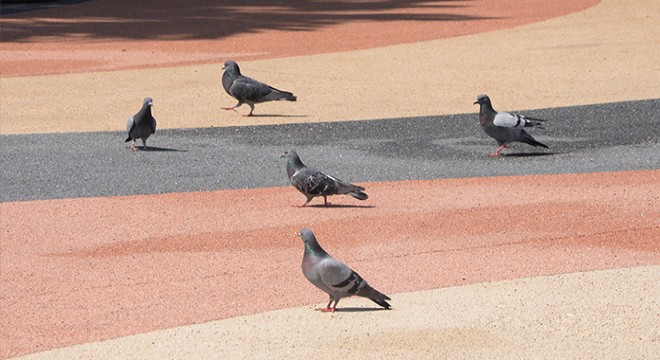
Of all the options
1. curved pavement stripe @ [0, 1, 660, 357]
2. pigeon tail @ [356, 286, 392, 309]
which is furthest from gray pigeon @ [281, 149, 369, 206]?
pigeon tail @ [356, 286, 392, 309]

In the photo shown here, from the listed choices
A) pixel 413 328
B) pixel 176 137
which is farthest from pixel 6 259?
pixel 176 137

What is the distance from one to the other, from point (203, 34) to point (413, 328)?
25502mm

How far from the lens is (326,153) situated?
2041cm

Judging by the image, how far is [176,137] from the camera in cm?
2198

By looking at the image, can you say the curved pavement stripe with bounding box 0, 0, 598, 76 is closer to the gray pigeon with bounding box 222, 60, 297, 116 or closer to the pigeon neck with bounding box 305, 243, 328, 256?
the gray pigeon with bounding box 222, 60, 297, 116

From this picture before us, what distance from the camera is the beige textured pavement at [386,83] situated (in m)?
24.2

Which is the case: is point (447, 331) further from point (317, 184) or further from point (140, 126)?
point (140, 126)

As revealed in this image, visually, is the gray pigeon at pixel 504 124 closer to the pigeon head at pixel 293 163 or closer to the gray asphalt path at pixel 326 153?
the gray asphalt path at pixel 326 153

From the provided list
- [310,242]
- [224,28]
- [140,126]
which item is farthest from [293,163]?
[224,28]

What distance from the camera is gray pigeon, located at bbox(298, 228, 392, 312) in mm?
11000

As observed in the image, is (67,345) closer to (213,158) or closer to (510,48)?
(213,158)

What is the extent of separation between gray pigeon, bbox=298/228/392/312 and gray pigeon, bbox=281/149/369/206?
4588 mm

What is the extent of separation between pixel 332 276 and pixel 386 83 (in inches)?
657

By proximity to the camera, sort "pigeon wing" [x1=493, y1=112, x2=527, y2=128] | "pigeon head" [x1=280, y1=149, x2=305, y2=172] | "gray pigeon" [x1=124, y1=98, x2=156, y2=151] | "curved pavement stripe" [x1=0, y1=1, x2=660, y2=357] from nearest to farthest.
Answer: "curved pavement stripe" [x1=0, y1=1, x2=660, y2=357]
"pigeon head" [x1=280, y1=149, x2=305, y2=172]
"pigeon wing" [x1=493, y1=112, x2=527, y2=128]
"gray pigeon" [x1=124, y1=98, x2=156, y2=151]
